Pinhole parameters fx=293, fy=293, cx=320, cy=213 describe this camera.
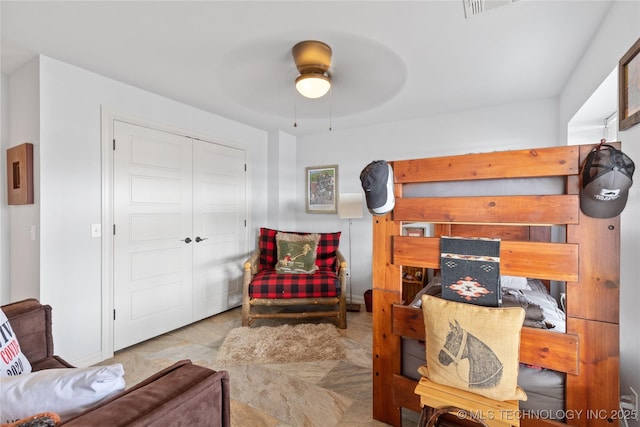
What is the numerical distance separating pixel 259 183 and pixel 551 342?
138 inches

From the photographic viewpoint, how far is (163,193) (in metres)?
2.94

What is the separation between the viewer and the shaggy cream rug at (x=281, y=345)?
2.50 meters

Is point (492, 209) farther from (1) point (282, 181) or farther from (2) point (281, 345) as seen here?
(1) point (282, 181)

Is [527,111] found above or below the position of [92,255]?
above

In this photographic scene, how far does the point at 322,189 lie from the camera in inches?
163

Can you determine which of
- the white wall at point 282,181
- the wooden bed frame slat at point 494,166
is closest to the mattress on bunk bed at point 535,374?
the wooden bed frame slat at point 494,166

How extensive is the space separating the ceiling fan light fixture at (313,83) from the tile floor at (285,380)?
6.98 feet

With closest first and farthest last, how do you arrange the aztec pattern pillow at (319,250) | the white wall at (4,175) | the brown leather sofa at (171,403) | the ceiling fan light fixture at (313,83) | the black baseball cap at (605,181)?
the brown leather sofa at (171,403)
the black baseball cap at (605,181)
the ceiling fan light fixture at (313,83)
the white wall at (4,175)
the aztec pattern pillow at (319,250)

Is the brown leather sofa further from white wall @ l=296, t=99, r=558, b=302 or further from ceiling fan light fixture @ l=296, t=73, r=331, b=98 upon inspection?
white wall @ l=296, t=99, r=558, b=302

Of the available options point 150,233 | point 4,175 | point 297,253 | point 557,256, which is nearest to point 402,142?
point 297,253

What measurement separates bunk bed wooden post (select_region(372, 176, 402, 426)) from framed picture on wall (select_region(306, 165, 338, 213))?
2.33 meters

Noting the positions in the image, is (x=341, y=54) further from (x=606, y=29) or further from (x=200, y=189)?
(x=200, y=189)

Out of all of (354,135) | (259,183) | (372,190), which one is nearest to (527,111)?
(354,135)

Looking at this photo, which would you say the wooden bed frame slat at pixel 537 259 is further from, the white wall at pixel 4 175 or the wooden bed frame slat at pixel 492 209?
the white wall at pixel 4 175
